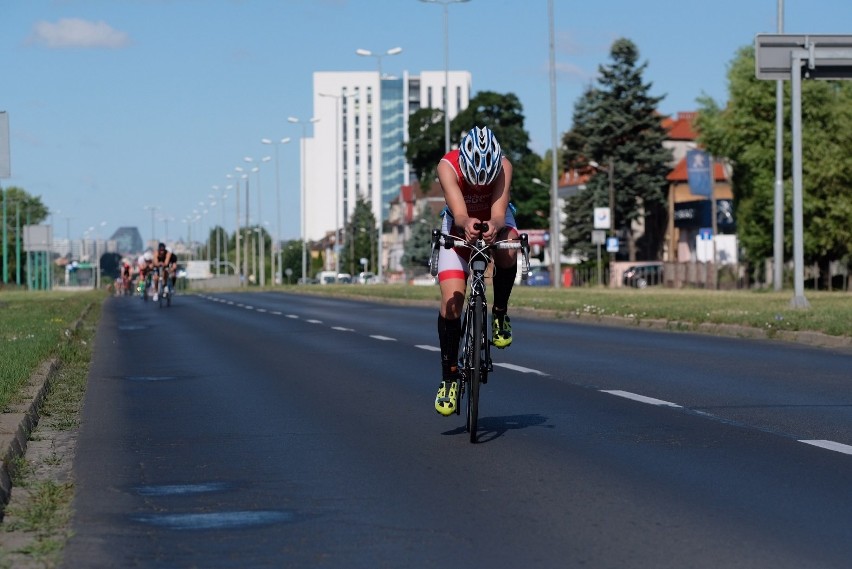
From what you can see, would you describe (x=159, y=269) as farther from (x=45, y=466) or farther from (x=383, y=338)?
(x=45, y=466)

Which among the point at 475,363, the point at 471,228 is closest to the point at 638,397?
the point at 475,363

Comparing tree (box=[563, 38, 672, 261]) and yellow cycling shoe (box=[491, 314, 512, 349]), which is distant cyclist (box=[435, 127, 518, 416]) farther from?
tree (box=[563, 38, 672, 261])

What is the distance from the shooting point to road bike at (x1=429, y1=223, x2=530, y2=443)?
384 inches

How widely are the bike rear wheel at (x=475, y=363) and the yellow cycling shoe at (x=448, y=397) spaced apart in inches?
9.0

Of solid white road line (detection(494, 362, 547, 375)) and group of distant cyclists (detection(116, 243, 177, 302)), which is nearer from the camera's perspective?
solid white road line (detection(494, 362, 547, 375))

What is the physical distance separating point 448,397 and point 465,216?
120 centimetres

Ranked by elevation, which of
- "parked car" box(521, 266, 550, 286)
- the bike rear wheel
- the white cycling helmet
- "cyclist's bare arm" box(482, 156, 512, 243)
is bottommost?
"parked car" box(521, 266, 550, 286)

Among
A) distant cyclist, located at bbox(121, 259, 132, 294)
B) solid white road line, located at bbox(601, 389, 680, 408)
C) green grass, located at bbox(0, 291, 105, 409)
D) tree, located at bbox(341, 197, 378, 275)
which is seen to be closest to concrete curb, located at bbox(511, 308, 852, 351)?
solid white road line, located at bbox(601, 389, 680, 408)

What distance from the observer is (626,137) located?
103 m

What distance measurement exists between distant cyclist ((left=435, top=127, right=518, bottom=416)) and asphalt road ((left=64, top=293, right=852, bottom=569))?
1.92 feet

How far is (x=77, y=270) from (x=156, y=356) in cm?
15271

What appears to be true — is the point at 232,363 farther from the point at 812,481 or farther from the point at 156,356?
the point at 812,481

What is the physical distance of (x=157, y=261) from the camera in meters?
44.5

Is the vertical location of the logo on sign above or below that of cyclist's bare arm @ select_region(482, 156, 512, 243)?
above
